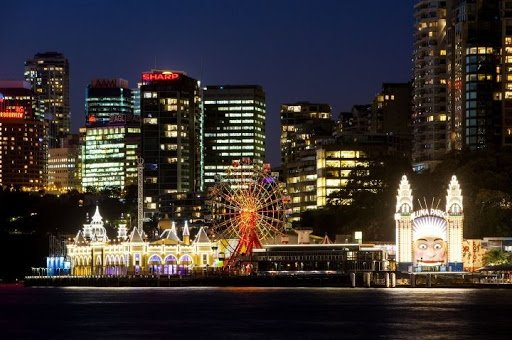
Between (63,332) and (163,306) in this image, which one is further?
(163,306)

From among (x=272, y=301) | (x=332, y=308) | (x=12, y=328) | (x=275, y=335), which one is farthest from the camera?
(x=272, y=301)

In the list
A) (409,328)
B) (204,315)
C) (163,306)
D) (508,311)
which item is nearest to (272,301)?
(163,306)

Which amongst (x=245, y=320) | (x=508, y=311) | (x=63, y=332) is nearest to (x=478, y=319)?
(x=508, y=311)

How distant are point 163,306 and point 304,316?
27478 mm

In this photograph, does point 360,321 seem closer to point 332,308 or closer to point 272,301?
point 332,308

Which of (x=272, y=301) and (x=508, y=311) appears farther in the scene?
(x=272, y=301)

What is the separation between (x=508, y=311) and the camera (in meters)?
154

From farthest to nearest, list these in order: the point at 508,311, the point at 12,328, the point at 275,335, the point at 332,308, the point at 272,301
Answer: the point at 272,301 → the point at 332,308 → the point at 508,311 → the point at 12,328 → the point at 275,335

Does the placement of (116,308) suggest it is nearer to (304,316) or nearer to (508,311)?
(304,316)

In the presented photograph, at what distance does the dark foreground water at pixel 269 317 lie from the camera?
13188 centimetres

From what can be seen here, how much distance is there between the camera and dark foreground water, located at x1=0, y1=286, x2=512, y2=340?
13188 centimetres

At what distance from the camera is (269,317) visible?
153 meters

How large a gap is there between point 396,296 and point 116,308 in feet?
129

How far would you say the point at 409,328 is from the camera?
136 metres
